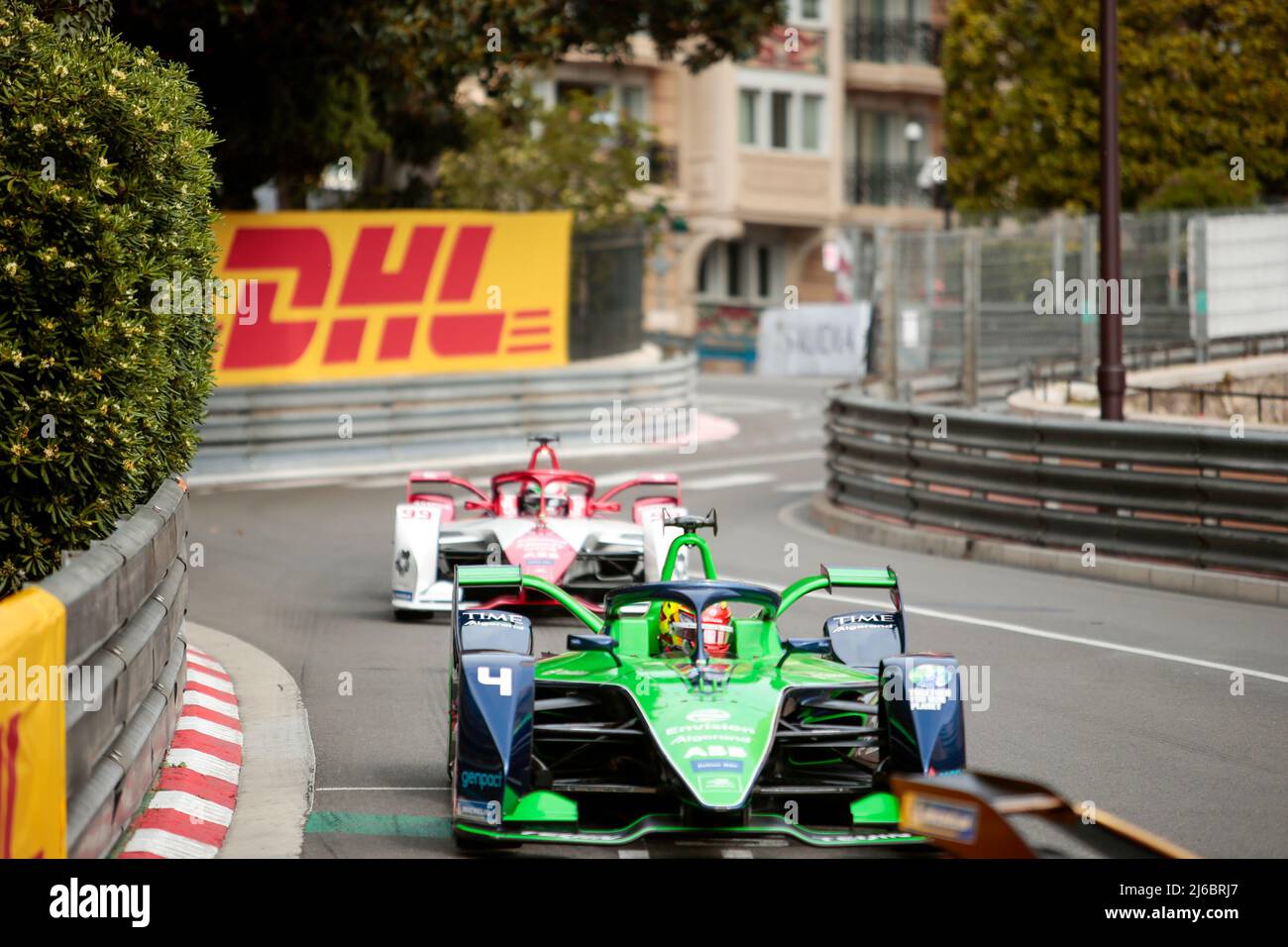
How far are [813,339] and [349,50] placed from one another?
24.3 m

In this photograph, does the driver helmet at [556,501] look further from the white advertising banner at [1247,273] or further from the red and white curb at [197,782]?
the white advertising banner at [1247,273]

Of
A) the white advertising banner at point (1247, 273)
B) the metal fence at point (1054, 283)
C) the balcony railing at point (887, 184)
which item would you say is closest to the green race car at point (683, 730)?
the metal fence at point (1054, 283)

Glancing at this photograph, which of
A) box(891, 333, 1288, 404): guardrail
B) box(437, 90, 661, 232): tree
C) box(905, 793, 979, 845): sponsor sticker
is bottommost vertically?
box(905, 793, 979, 845): sponsor sticker

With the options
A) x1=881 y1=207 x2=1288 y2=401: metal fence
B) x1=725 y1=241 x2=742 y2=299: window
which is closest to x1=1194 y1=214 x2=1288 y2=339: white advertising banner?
x1=881 y1=207 x2=1288 y2=401: metal fence

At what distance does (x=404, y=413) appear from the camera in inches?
995

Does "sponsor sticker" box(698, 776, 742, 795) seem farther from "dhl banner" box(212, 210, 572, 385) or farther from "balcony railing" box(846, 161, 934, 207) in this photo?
"balcony railing" box(846, 161, 934, 207)

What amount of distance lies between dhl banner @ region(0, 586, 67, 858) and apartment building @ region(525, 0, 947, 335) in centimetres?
4196

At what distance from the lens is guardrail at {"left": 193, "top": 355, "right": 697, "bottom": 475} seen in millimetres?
23953

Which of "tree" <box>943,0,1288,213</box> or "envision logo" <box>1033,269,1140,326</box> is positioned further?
"tree" <box>943,0,1288,213</box>
